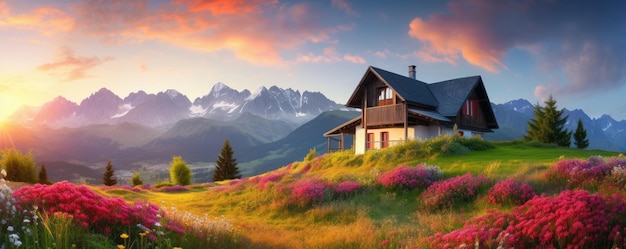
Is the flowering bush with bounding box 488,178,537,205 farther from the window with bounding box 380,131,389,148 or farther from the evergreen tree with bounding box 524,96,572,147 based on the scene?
the evergreen tree with bounding box 524,96,572,147

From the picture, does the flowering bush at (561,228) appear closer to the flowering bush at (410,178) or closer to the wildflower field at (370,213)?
the wildflower field at (370,213)

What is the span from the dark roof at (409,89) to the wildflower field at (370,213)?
11931 mm

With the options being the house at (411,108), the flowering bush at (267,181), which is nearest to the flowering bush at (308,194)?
the flowering bush at (267,181)

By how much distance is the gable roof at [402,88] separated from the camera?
3481cm

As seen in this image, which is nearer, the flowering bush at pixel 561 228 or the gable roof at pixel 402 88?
the flowering bush at pixel 561 228

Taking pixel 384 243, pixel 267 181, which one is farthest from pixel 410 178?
pixel 267 181

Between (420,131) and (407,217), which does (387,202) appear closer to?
(407,217)

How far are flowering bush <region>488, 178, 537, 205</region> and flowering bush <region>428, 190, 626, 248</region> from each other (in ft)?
14.1

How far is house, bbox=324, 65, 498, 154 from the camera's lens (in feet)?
114

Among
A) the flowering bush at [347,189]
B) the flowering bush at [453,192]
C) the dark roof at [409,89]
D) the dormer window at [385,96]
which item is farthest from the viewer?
the dormer window at [385,96]

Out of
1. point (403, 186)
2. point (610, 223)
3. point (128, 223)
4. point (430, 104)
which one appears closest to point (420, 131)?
point (430, 104)

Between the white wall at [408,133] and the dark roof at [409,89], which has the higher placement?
the dark roof at [409,89]

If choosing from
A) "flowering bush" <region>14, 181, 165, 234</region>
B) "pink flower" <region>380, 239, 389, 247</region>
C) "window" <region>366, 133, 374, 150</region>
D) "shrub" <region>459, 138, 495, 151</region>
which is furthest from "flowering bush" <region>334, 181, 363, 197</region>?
"window" <region>366, 133, 374, 150</region>

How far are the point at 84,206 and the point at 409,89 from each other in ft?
109
